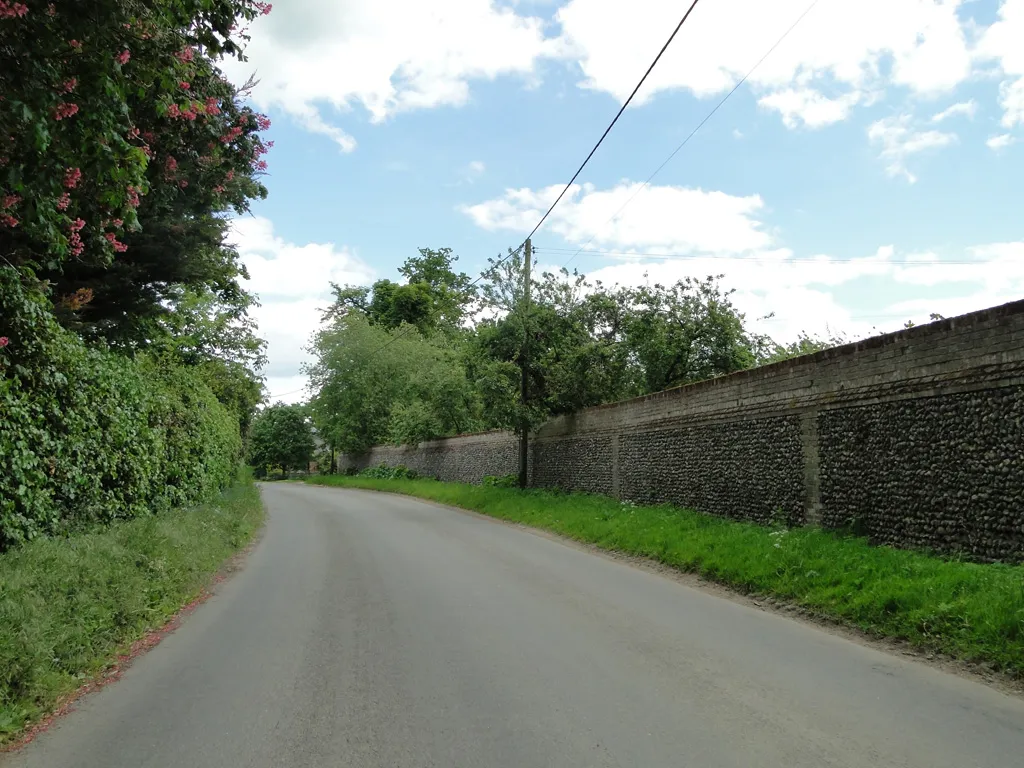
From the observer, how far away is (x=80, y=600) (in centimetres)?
624

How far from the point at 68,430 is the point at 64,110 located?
4.63m

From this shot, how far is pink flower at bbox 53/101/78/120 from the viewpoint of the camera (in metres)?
5.06

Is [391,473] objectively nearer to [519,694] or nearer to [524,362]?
[524,362]

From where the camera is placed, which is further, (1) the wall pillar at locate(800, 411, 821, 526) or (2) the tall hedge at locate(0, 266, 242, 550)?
(1) the wall pillar at locate(800, 411, 821, 526)

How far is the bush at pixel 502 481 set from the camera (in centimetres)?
2611

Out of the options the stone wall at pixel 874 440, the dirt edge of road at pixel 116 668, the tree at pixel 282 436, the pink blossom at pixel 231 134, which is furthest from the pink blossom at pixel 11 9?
the tree at pixel 282 436

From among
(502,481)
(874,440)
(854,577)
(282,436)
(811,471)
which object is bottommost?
(854,577)

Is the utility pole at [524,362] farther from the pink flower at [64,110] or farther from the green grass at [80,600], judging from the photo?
the pink flower at [64,110]

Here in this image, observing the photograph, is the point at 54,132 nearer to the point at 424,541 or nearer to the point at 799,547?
the point at 799,547

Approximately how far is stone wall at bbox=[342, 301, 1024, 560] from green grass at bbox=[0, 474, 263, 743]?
29.9 feet

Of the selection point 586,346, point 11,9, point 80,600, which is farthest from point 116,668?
point 586,346

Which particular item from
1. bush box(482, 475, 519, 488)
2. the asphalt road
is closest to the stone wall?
the asphalt road

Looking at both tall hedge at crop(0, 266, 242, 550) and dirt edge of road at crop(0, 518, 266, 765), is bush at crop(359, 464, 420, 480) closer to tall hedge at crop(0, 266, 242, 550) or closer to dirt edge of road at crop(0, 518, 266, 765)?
tall hedge at crop(0, 266, 242, 550)

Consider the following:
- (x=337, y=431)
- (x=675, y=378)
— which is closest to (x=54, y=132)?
(x=675, y=378)
